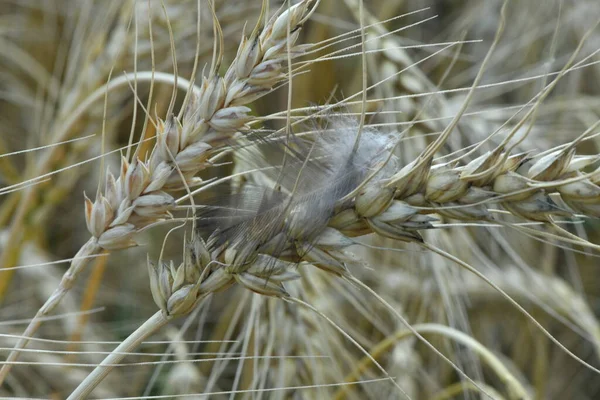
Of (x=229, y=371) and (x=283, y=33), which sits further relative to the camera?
(x=229, y=371)

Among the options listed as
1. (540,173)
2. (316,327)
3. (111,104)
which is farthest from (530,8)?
(540,173)

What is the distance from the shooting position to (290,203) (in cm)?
41

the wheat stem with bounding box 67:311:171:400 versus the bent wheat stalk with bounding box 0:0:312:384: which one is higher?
the bent wheat stalk with bounding box 0:0:312:384

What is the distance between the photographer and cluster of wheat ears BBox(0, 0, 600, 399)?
42 centimetres

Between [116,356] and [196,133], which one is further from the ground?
[196,133]

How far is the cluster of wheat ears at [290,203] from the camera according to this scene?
1.38 ft

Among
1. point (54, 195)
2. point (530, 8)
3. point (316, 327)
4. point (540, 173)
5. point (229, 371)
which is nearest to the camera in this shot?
point (540, 173)

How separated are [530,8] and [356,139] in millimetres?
1209

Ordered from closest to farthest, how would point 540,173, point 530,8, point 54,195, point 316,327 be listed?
point 540,173, point 316,327, point 54,195, point 530,8

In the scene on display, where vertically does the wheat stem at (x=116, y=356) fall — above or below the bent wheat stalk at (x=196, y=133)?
below

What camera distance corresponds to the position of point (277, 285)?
0.43m

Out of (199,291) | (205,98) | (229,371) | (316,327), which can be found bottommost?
(229,371)

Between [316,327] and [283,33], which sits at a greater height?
[283,33]

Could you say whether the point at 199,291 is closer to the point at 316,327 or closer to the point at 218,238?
the point at 218,238
